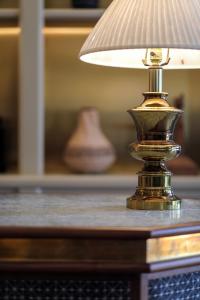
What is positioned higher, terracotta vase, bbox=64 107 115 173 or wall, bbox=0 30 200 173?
wall, bbox=0 30 200 173

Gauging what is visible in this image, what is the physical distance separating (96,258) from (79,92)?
1537mm

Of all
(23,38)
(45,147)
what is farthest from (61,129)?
(23,38)

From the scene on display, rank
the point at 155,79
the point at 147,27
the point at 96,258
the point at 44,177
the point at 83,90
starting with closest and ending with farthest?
the point at 96,258, the point at 147,27, the point at 155,79, the point at 44,177, the point at 83,90

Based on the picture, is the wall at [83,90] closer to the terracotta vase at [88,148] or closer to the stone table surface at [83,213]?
the terracotta vase at [88,148]

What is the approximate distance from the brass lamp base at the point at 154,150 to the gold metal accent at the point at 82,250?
206mm

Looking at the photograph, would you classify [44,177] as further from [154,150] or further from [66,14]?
[154,150]

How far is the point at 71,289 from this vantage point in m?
0.75

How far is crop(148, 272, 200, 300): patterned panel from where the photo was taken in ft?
2.52

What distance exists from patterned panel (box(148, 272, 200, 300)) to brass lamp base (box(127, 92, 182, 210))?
16cm

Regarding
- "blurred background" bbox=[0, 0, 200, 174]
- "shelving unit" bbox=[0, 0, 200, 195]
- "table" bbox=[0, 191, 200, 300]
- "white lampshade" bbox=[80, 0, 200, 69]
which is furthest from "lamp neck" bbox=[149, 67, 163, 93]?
"blurred background" bbox=[0, 0, 200, 174]

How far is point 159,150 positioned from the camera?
94 centimetres

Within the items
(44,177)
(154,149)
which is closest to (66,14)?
(44,177)

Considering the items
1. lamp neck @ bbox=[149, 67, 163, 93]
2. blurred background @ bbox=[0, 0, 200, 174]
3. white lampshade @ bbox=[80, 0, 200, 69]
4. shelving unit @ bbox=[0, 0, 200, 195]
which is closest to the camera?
white lampshade @ bbox=[80, 0, 200, 69]

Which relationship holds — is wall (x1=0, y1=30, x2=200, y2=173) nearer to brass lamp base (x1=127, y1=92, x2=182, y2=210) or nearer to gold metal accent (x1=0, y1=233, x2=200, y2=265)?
brass lamp base (x1=127, y1=92, x2=182, y2=210)
